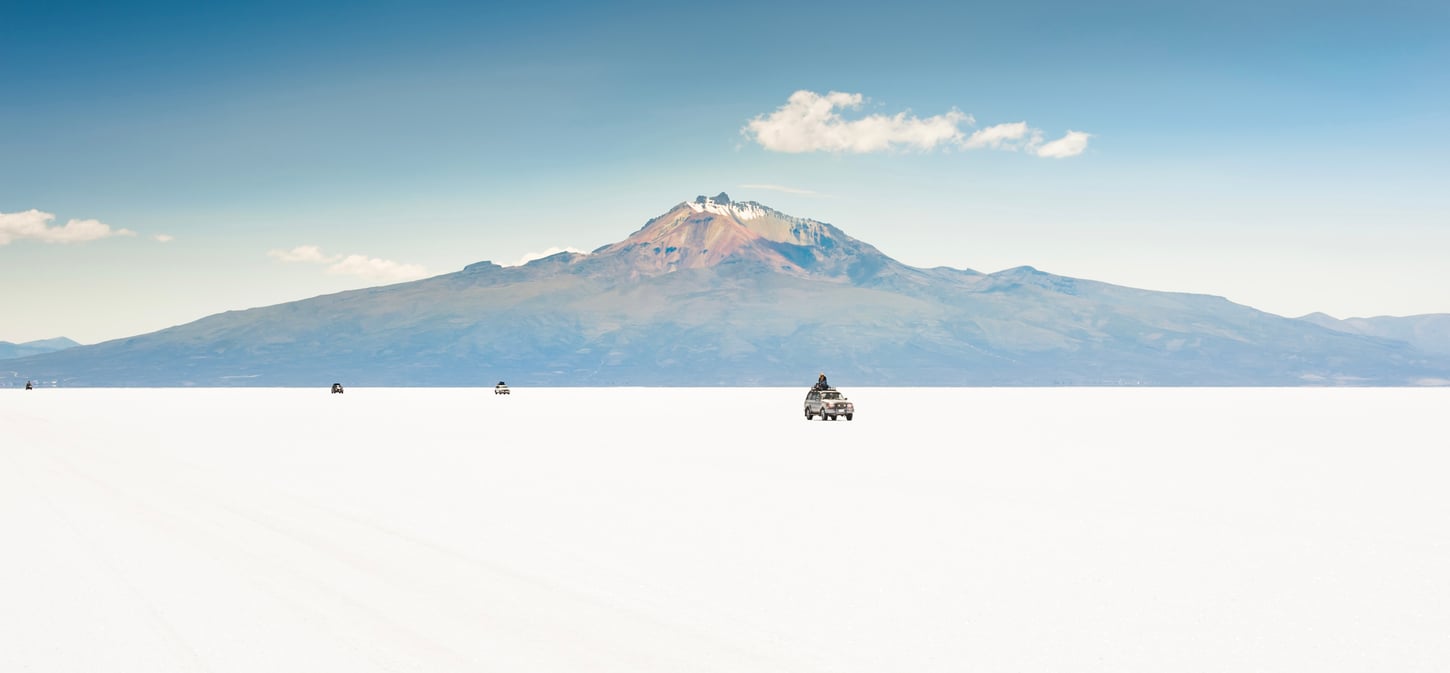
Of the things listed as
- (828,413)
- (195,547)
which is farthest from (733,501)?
(828,413)

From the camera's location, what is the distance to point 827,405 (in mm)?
57469

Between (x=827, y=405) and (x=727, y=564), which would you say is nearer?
(x=727, y=564)

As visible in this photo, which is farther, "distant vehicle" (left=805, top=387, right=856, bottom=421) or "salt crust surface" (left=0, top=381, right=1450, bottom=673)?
"distant vehicle" (left=805, top=387, right=856, bottom=421)

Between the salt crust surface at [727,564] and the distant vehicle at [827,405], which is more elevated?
the distant vehicle at [827,405]

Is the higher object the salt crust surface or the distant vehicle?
the distant vehicle

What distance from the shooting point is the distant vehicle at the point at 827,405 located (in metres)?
57.4

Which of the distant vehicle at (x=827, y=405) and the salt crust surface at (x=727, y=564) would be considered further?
the distant vehicle at (x=827, y=405)

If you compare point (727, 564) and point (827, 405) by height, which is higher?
point (827, 405)

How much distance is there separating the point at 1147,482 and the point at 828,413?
3112cm

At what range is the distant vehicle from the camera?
57406 mm

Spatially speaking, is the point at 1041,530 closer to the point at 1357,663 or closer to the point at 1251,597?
the point at 1251,597

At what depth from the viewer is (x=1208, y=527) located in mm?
18750

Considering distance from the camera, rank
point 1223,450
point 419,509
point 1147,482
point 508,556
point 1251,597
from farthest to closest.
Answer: point 1223,450 < point 1147,482 < point 419,509 < point 508,556 < point 1251,597

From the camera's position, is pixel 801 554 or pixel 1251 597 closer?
pixel 1251 597
